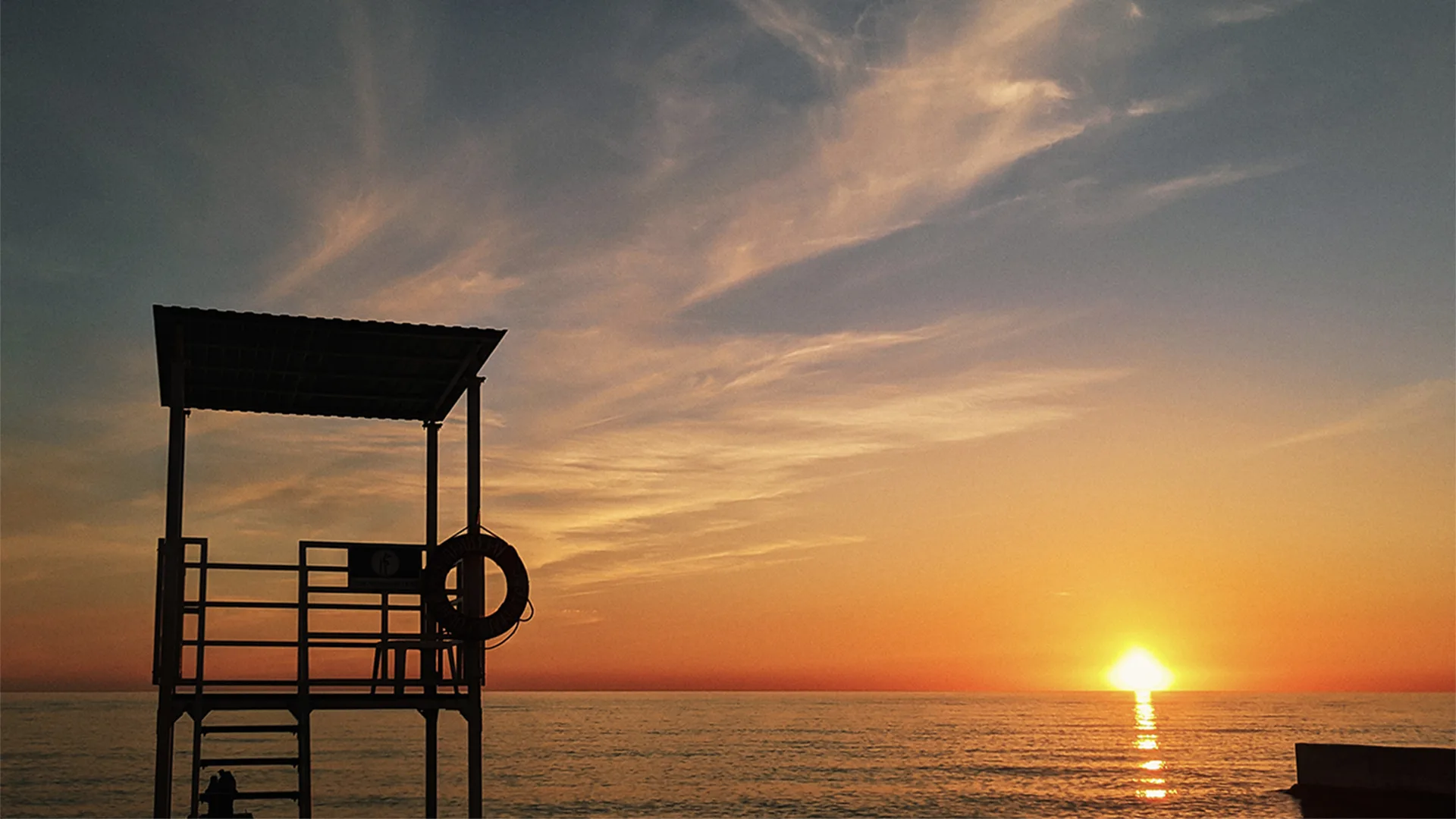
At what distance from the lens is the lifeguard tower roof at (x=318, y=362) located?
11.9m

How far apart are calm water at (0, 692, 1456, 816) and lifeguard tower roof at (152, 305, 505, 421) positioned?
3299 centimetres

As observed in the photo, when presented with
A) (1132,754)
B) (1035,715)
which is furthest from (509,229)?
(1035,715)

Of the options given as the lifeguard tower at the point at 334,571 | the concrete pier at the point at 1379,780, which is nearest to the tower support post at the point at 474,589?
the lifeguard tower at the point at 334,571

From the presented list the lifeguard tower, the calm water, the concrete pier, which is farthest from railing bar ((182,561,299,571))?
the calm water

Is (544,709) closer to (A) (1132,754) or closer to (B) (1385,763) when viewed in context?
(A) (1132,754)

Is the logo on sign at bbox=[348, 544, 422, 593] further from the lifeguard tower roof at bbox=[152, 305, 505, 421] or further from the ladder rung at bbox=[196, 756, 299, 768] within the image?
the lifeguard tower roof at bbox=[152, 305, 505, 421]

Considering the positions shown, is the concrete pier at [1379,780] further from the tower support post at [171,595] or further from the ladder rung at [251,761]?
the tower support post at [171,595]

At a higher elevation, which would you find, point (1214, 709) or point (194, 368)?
point (194, 368)

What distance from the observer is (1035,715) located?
5915 inches

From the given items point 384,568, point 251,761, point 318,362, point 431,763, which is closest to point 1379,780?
point 431,763

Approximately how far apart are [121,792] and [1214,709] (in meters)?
152

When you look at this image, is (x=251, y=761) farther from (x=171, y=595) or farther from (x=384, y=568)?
(x=384, y=568)

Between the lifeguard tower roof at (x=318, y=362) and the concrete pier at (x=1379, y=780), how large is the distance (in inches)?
593

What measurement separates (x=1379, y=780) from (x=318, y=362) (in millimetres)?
17870
